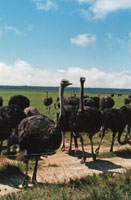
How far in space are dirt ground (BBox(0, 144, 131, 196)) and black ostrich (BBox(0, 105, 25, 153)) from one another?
1344mm

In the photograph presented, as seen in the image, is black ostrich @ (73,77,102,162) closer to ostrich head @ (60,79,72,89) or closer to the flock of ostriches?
the flock of ostriches

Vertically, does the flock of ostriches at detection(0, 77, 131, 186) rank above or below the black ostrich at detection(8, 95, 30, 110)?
below

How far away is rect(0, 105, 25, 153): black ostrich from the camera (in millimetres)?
7891

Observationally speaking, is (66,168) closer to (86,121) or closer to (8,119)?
(86,121)

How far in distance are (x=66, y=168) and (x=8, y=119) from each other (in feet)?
7.70

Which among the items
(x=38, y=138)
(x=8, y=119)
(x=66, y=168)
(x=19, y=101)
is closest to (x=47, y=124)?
(x=38, y=138)

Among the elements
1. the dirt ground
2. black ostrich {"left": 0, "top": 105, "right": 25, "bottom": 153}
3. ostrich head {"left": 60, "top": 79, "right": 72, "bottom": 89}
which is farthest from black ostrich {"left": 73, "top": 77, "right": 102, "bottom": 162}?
black ostrich {"left": 0, "top": 105, "right": 25, "bottom": 153}

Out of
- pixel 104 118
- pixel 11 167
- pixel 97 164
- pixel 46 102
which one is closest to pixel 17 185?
pixel 11 167

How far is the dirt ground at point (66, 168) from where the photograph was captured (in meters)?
6.81

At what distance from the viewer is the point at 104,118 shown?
1008 cm

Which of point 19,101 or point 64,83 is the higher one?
point 64,83

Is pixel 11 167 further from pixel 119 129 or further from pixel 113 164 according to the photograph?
pixel 119 129

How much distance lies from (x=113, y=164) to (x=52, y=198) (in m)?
4.32

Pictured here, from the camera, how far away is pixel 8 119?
318 inches
